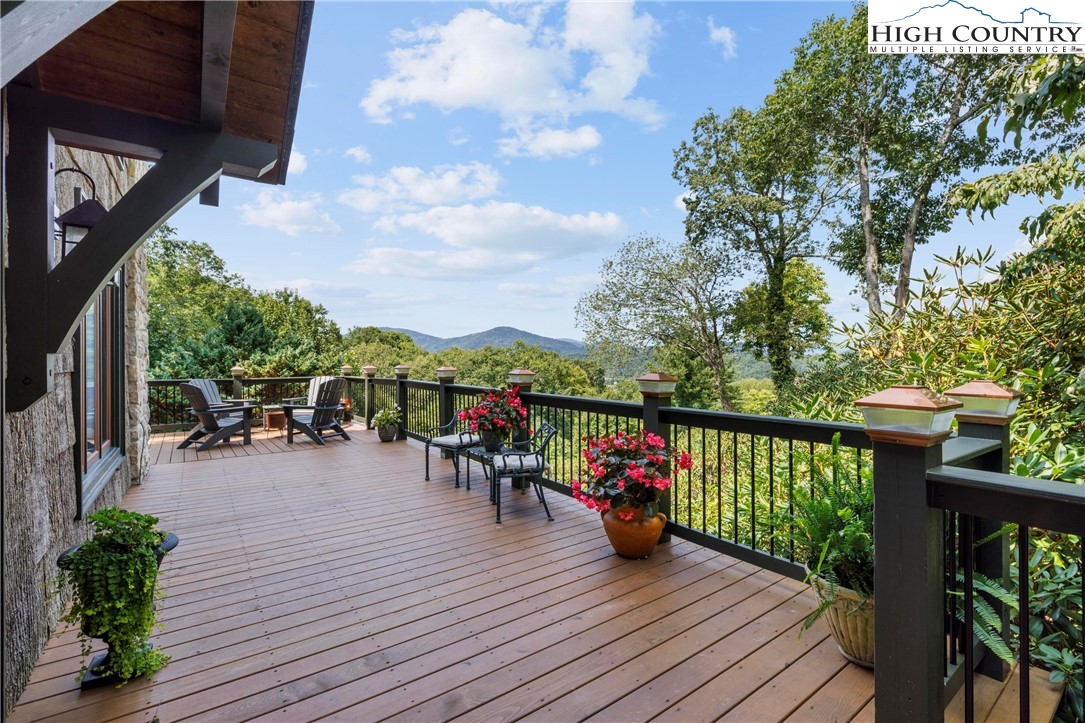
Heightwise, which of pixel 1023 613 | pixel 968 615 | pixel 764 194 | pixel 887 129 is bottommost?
pixel 968 615

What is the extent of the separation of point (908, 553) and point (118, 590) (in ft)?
8.54

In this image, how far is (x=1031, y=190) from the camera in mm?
3990

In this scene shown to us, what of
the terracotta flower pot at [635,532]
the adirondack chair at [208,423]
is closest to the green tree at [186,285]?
the adirondack chair at [208,423]

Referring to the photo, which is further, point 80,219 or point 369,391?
point 369,391

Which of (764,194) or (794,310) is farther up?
(764,194)

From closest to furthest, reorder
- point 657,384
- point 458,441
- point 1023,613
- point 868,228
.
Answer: point 1023,613 → point 657,384 → point 458,441 → point 868,228

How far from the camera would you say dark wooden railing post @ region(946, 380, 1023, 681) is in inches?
71.6

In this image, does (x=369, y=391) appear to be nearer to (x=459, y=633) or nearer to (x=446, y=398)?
(x=446, y=398)

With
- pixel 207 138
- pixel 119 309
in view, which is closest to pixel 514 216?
pixel 119 309

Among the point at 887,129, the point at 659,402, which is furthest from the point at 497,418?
the point at 887,129

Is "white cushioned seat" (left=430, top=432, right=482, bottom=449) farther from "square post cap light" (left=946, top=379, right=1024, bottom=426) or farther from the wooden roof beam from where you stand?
"square post cap light" (left=946, top=379, right=1024, bottom=426)

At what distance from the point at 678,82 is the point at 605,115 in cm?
433

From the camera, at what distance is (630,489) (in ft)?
9.54

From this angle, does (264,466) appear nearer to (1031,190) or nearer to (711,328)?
(1031,190)
